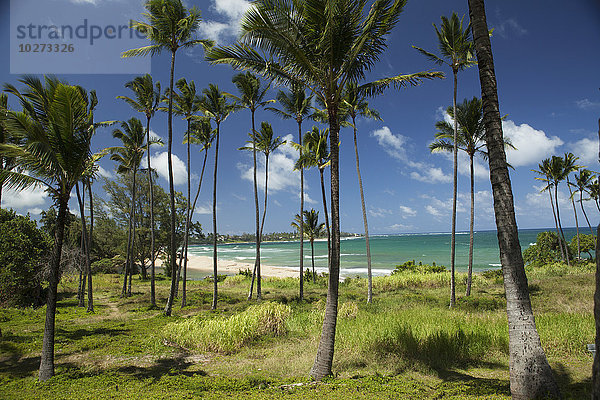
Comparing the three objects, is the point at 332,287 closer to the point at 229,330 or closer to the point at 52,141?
the point at 229,330

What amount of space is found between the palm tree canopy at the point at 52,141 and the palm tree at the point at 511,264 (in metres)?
8.66

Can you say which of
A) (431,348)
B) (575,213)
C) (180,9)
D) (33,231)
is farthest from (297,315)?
(575,213)

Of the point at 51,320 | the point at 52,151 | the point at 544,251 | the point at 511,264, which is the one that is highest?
the point at 52,151

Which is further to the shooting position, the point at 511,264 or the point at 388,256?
the point at 388,256

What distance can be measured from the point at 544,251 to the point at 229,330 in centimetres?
3733

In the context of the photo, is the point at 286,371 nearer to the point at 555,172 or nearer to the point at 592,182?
the point at 555,172

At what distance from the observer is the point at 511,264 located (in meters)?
4.27

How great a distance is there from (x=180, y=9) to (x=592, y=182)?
37.7m

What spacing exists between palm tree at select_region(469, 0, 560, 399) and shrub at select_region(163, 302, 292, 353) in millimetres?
6814

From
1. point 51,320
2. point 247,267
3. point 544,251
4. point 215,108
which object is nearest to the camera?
point 51,320

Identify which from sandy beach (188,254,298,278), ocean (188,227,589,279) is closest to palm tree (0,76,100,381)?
sandy beach (188,254,298,278)

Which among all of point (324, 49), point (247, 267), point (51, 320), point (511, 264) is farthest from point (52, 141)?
point (247, 267)

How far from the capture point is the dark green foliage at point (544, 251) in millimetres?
30703

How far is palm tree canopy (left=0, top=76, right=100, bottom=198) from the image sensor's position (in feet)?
20.5
